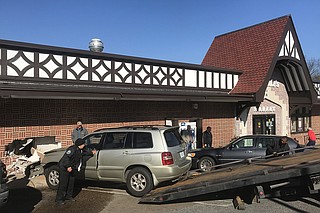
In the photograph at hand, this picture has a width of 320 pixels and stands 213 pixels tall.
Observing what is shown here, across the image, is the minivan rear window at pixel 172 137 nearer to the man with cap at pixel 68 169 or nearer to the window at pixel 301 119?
the man with cap at pixel 68 169

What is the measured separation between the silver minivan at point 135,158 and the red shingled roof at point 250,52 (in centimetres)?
934

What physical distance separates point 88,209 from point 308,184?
474 centimetres

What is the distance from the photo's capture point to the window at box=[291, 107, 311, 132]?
22250 mm

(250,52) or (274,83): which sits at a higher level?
(250,52)

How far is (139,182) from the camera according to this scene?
7.96 metres

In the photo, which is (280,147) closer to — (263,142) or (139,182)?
(263,142)

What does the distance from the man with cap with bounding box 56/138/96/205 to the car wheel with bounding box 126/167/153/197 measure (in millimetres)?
1353

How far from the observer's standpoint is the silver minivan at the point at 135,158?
308 inches

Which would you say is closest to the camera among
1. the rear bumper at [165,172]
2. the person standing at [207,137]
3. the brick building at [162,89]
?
the rear bumper at [165,172]

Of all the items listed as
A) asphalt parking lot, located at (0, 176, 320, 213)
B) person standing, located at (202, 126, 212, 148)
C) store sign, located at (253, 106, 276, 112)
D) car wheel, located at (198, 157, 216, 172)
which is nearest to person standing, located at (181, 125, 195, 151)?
person standing, located at (202, 126, 212, 148)

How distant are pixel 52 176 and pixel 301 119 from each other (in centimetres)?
1950

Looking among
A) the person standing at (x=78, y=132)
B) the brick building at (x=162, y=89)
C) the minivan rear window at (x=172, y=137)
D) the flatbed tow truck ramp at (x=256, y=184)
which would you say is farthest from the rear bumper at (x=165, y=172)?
the brick building at (x=162, y=89)

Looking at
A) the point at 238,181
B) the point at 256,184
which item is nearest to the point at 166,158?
the point at 238,181

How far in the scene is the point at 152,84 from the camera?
14.0 meters
